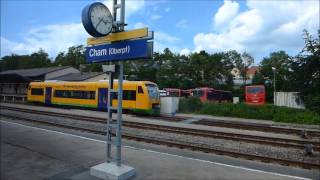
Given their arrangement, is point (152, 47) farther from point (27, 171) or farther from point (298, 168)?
point (298, 168)

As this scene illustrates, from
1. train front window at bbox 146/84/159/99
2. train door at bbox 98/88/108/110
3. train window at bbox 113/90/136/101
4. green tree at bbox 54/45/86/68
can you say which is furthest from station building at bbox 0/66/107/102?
green tree at bbox 54/45/86/68

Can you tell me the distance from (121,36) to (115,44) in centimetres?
27

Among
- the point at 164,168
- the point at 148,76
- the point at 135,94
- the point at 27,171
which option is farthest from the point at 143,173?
the point at 148,76

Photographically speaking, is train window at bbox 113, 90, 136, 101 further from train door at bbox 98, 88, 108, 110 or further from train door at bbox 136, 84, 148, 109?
train door at bbox 98, 88, 108, 110

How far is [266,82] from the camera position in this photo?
6594 cm

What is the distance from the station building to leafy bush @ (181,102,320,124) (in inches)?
836

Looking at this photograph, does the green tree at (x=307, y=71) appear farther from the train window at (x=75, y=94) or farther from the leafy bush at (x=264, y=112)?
the train window at (x=75, y=94)

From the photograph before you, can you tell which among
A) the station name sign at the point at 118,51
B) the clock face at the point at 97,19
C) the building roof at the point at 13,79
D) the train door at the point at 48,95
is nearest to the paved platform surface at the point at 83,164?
the station name sign at the point at 118,51

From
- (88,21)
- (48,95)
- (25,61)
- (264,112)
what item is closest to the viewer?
(88,21)

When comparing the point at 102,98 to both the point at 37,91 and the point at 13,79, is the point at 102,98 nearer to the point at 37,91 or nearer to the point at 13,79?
the point at 37,91

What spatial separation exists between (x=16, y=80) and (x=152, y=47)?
1947 inches

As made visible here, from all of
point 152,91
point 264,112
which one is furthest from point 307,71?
point 152,91

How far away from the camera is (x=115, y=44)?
7.88 meters

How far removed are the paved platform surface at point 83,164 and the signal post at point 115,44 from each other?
489 millimetres
